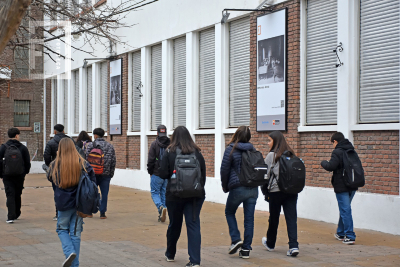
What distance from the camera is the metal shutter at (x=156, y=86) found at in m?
19.7

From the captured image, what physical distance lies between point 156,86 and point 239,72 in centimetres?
528

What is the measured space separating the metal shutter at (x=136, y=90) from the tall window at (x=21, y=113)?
12.7 m

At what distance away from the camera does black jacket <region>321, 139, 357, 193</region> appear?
9031mm

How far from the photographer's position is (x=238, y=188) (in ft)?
26.1

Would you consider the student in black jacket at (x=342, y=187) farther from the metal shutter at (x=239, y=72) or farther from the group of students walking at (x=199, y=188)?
the metal shutter at (x=239, y=72)

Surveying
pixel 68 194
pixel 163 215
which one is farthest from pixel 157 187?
pixel 68 194

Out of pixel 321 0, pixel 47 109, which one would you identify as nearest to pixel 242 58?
pixel 321 0

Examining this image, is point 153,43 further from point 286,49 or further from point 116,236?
point 116,236

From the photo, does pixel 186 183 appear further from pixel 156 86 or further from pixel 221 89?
pixel 156 86

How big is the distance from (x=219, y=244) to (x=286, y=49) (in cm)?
566

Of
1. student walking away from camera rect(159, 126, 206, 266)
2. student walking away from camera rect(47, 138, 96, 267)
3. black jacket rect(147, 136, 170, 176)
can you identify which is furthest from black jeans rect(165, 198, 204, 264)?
black jacket rect(147, 136, 170, 176)

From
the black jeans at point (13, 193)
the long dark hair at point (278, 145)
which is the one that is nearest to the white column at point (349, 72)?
the long dark hair at point (278, 145)

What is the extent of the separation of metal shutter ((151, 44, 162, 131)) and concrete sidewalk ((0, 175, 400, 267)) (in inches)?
275

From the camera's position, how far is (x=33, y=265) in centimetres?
747
